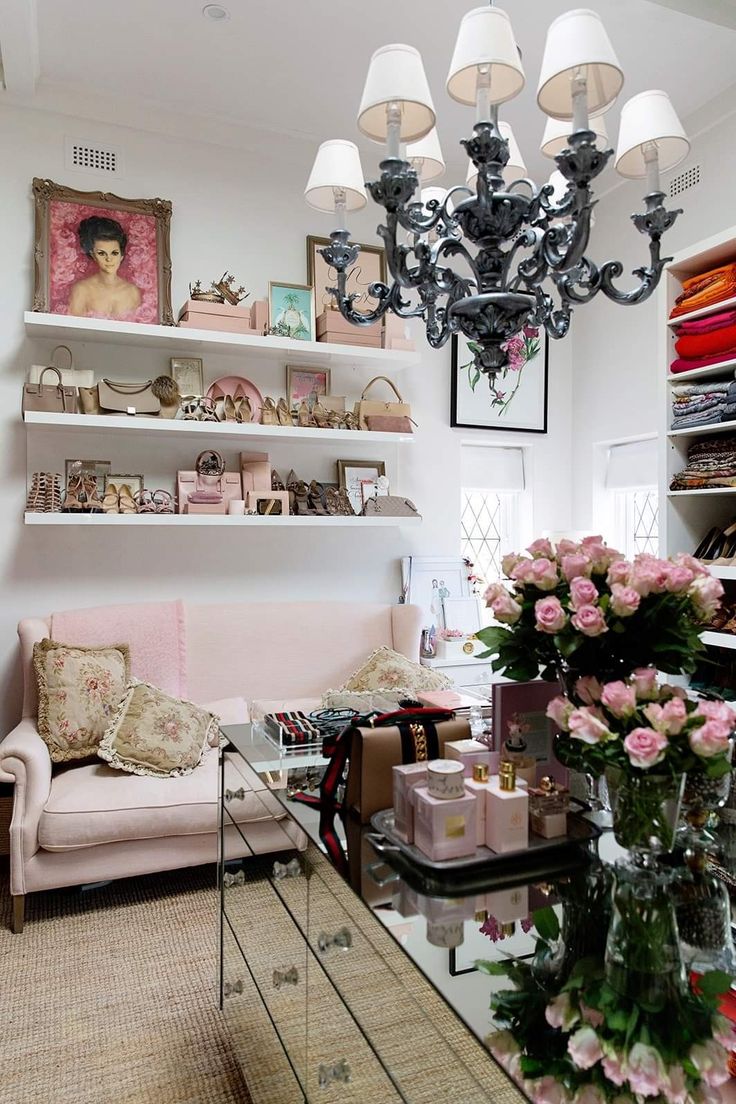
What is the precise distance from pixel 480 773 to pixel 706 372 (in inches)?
101

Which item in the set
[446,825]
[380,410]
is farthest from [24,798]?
[380,410]

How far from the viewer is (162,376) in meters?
3.53

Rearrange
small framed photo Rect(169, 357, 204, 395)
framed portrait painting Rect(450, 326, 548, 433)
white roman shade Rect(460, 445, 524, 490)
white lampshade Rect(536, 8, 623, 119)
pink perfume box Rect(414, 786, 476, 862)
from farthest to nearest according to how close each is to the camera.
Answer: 1. white roman shade Rect(460, 445, 524, 490)
2. framed portrait painting Rect(450, 326, 548, 433)
3. small framed photo Rect(169, 357, 204, 395)
4. white lampshade Rect(536, 8, 623, 119)
5. pink perfume box Rect(414, 786, 476, 862)

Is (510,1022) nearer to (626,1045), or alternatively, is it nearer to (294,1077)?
(626,1045)

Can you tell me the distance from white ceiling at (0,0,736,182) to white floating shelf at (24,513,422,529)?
182cm

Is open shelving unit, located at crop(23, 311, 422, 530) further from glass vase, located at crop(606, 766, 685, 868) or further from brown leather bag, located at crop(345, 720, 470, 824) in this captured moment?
glass vase, located at crop(606, 766, 685, 868)

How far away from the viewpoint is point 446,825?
1.27 metres

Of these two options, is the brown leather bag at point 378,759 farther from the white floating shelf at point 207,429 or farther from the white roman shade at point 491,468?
the white roman shade at point 491,468

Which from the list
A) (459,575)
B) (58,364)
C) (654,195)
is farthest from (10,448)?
(654,195)

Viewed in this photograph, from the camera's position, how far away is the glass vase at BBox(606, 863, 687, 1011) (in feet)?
3.33

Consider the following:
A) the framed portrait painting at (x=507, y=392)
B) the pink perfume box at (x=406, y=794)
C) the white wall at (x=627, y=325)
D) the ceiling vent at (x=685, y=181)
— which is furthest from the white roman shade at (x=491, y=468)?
the pink perfume box at (x=406, y=794)

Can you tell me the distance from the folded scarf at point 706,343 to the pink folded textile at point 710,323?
13mm

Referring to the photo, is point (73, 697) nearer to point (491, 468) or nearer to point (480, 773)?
point (480, 773)

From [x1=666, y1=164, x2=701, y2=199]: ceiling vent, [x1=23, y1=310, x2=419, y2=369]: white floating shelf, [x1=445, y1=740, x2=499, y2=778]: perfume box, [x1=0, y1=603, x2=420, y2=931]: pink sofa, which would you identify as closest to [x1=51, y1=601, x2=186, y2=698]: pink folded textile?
[x1=0, y1=603, x2=420, y2=931]: pink sofa
